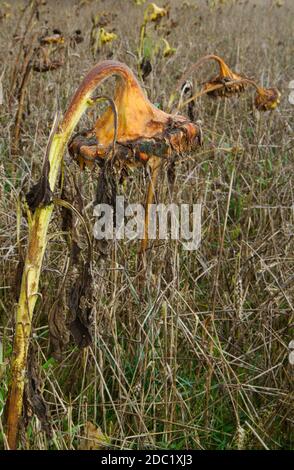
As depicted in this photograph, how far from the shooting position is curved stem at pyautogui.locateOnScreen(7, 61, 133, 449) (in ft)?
2.87

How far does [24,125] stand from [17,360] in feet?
5.50

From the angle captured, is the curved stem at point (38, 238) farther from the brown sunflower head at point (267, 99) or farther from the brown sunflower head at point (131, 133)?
the brown sunflower head at point (267, 99)

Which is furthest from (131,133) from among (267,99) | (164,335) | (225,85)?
(267,99)

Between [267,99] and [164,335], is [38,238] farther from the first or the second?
[267,99]

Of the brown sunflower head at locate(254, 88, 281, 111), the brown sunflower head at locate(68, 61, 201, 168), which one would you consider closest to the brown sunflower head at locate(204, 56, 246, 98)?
the brown sunflower head at locate(254, 88, 281, 111)

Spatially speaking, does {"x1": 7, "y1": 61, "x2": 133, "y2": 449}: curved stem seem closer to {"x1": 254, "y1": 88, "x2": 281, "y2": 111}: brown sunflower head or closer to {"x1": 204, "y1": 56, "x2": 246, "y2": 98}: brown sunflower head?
{"x1": 204, "y1": 56, "x2": 246, "y2": 98}: brown sunflower head

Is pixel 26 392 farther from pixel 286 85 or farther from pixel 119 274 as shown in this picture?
pixel 286 85

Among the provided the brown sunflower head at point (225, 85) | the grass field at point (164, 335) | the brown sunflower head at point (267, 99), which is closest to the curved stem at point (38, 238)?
the grass field at point (164, 335)

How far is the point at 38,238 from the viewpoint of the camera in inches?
35.6

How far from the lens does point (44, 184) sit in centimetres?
84

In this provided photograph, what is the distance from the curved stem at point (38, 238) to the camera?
87 centimetres
